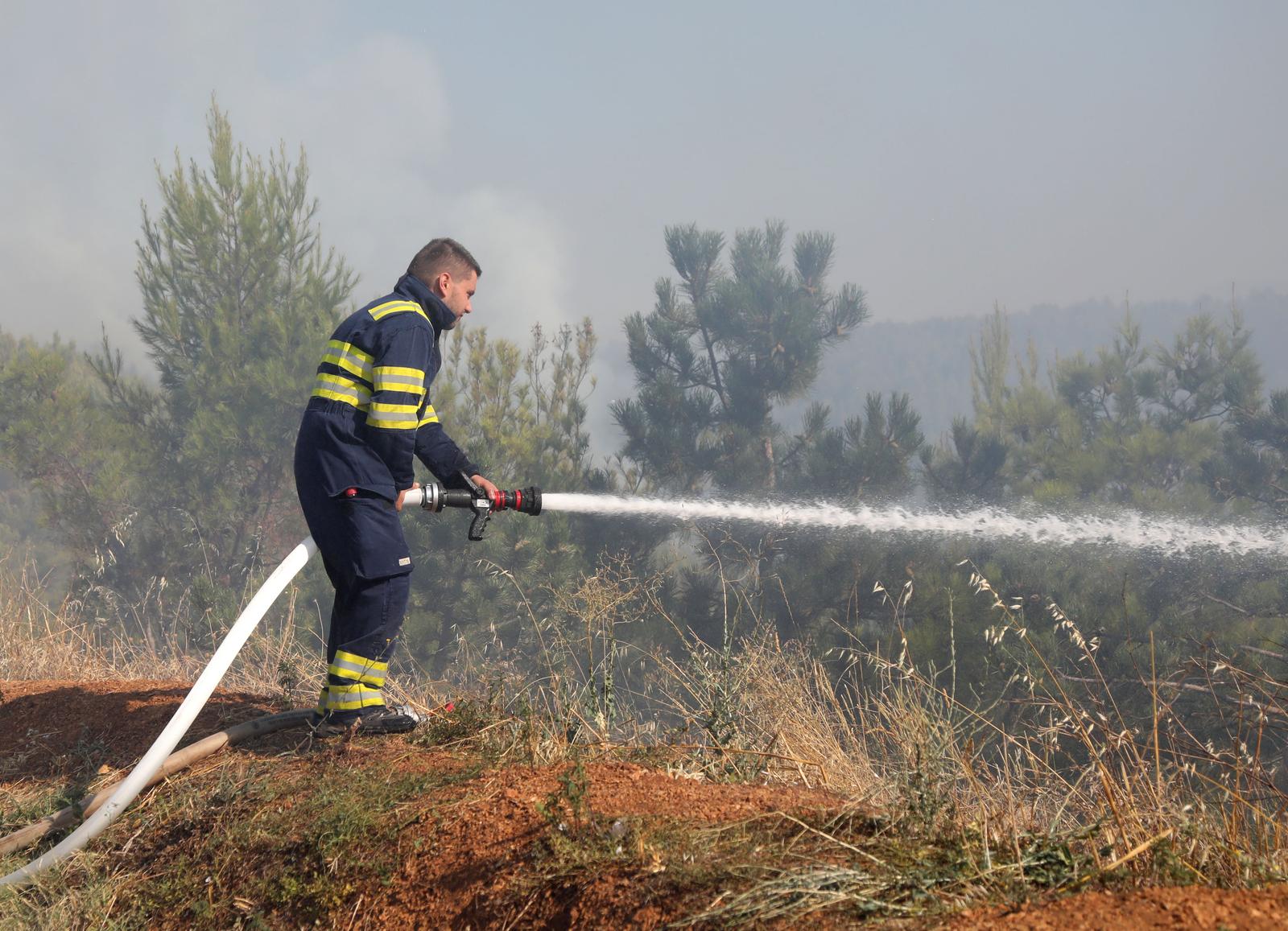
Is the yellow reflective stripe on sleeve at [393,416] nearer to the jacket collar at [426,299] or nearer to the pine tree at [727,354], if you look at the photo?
the jacket collar at [426,299]

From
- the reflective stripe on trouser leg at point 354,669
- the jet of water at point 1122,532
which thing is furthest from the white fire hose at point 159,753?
the jet of water at point 1122,532

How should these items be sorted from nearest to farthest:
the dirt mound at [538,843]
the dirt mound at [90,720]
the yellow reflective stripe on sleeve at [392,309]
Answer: the dirt mound at [538,843]
the yellow reflective stripe on sleeve at [392,309]
the dirt mound at [90,720]

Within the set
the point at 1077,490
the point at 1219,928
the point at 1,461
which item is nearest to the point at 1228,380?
the point at 1077,490

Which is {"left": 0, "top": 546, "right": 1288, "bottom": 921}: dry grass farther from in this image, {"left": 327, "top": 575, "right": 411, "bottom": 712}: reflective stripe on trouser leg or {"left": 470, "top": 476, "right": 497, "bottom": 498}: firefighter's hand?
{"left": 470, "top": 476, "right": 497, "bottom": 498}: firefighter's hand

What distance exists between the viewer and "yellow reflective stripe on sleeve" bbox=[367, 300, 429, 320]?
352cm

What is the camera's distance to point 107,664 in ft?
21.0

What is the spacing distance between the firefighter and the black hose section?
0.17m

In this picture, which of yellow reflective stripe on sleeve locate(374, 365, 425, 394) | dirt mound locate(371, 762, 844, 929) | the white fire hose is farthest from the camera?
yellow reflective stripe on sleeve locate(374, 365, 425, 394)

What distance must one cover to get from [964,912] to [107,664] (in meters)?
6.32

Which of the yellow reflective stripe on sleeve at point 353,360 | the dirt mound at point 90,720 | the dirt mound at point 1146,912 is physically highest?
Answer: the yellow reflective stripe on sleeve at point 353,360

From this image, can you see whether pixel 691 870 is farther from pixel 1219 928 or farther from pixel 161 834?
pixel 161 834

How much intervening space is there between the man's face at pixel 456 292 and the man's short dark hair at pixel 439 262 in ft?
0.05

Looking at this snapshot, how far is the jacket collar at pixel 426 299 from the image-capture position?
3725mm

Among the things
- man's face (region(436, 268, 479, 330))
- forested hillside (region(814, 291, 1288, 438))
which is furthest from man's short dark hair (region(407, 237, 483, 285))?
forested hillside (region(814, 291, 1288, 438))
